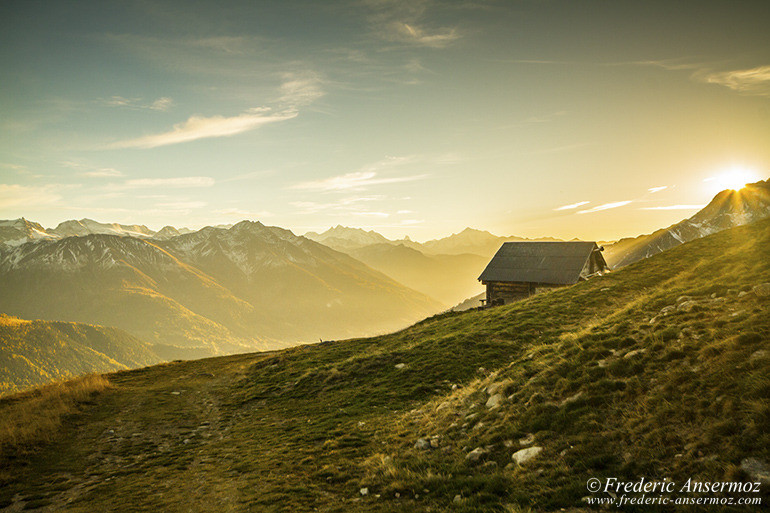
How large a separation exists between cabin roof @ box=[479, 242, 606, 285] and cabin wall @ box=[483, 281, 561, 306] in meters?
0.67

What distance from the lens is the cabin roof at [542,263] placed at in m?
45.7

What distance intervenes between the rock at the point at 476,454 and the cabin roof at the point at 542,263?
4020 cm

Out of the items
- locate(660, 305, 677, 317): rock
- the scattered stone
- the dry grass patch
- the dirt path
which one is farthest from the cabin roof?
the dry grass patch

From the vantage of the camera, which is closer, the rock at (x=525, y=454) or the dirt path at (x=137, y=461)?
the rock at (x=525, y=454)

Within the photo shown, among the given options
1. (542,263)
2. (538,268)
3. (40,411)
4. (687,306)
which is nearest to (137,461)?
(40,411)

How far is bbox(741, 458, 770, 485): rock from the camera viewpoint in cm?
547

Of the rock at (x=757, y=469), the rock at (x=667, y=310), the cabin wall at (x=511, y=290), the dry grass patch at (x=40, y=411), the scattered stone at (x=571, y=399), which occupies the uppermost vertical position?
the rock at (x=667, y=310)

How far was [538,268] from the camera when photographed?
4831 cm

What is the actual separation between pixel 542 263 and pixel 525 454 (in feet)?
147

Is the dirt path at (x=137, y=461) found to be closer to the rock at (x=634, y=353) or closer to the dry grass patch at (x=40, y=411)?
the dry grass patch at (x=40, y=411)

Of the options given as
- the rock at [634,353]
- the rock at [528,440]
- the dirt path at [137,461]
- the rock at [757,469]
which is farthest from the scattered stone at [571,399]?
the dirt path at [137,461]

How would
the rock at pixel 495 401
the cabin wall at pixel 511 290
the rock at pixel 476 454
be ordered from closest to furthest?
the rock at pixel 476 454 < the rock at pixel 495 401 < the cabin wall at pixel 511 290

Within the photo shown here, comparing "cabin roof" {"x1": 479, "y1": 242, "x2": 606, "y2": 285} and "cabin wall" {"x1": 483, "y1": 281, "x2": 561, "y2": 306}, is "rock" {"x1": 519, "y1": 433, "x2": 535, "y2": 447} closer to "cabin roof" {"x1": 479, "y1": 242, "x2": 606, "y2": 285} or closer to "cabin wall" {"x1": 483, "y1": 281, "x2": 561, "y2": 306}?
"cabin wall" {"x1": 483, "y1": 281, "x2": 561, "y2": 306}

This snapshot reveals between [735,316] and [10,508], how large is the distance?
22484mm
